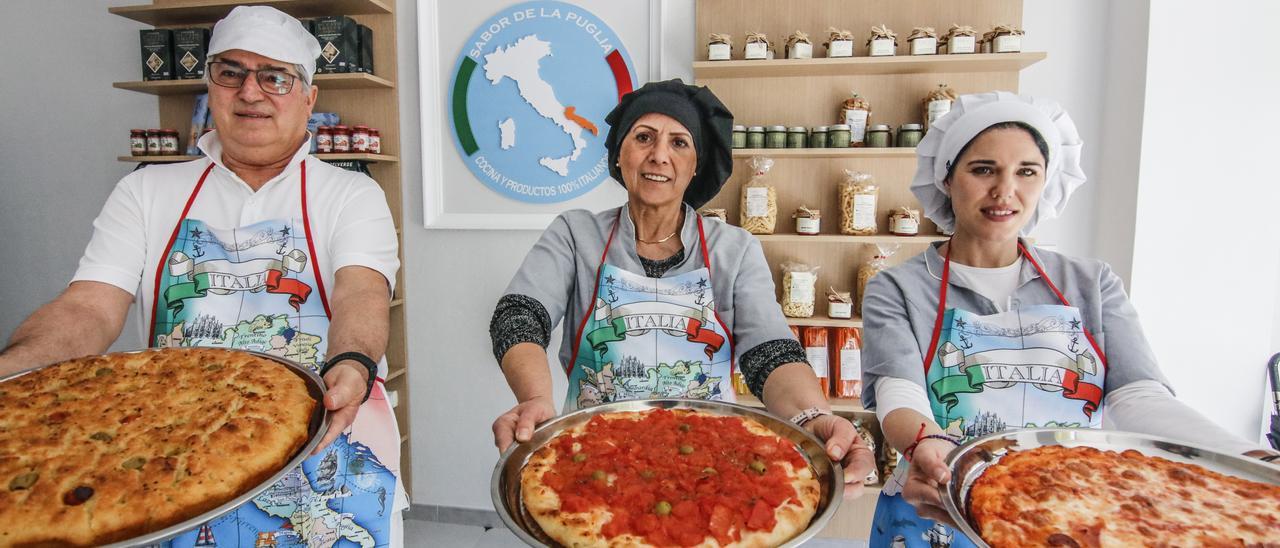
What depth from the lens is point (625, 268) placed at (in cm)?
171

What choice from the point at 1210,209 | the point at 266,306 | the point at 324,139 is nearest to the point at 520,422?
the point at 266,306

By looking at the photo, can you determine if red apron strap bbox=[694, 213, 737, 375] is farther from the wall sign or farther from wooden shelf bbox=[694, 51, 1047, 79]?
the wall sign

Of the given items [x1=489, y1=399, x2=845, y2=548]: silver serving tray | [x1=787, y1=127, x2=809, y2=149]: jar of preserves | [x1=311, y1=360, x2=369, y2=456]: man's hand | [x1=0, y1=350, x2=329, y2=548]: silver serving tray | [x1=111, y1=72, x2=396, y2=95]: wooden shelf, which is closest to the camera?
[x1=0, y1=350, x2=329, y2=548]: silver serving tray

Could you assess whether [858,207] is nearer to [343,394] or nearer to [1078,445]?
[1078,445]

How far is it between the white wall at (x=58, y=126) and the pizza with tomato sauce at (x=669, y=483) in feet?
11.2

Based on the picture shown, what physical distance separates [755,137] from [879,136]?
518 millimetres

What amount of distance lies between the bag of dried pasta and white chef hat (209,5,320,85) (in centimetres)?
208

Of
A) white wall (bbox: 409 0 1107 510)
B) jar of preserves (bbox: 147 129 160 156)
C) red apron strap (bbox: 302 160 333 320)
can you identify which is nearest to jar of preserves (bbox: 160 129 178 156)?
jar of preserves (bbox: 147 129 160 156)

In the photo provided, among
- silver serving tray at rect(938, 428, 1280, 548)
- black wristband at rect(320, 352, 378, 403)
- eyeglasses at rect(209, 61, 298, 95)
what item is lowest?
silver serving tray at rect(938, 428, 1280, 548)

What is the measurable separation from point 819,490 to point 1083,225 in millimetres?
2508

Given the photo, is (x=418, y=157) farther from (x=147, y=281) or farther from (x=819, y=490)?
(x=819, y=490)

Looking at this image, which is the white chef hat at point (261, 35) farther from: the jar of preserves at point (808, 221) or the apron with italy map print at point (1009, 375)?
the jar of preserves at point (808, 221)

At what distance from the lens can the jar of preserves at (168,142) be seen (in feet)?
9.96

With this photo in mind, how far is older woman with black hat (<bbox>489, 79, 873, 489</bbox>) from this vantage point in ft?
5.34
